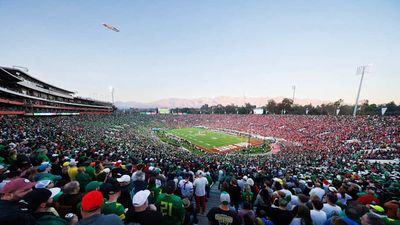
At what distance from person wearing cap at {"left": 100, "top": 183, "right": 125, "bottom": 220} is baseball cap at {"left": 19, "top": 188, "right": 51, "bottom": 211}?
3.07 ft

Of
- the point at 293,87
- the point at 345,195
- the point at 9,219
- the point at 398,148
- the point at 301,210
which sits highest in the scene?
the point at 293,87

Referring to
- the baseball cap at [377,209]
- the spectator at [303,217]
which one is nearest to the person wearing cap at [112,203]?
the spectator at [303,217]

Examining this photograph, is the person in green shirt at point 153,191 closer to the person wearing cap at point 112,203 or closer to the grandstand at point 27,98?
the person wearing cap at point 112,203

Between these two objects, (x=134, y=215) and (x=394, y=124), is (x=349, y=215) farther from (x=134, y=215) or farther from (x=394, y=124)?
(x=394, y=124)

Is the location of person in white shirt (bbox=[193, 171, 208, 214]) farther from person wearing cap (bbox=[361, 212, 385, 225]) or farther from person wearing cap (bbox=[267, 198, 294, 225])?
person wearing cap (bbox=[361, 212, 385, 225])

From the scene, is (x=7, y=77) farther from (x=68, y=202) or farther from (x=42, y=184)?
(x=68, y=202)

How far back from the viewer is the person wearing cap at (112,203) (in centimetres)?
325

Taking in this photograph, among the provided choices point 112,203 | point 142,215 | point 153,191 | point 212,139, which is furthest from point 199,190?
point 212,139

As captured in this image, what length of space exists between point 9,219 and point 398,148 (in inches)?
1478

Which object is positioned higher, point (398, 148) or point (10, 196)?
point (10, 196)

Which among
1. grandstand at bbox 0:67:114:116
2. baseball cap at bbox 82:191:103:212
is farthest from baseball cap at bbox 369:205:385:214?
grandstand at bbox 0:67:114:116

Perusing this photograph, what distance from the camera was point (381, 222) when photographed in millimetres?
2814

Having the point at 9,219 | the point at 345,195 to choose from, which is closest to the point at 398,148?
the point at 345,195

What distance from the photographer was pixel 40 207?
2723 mm
